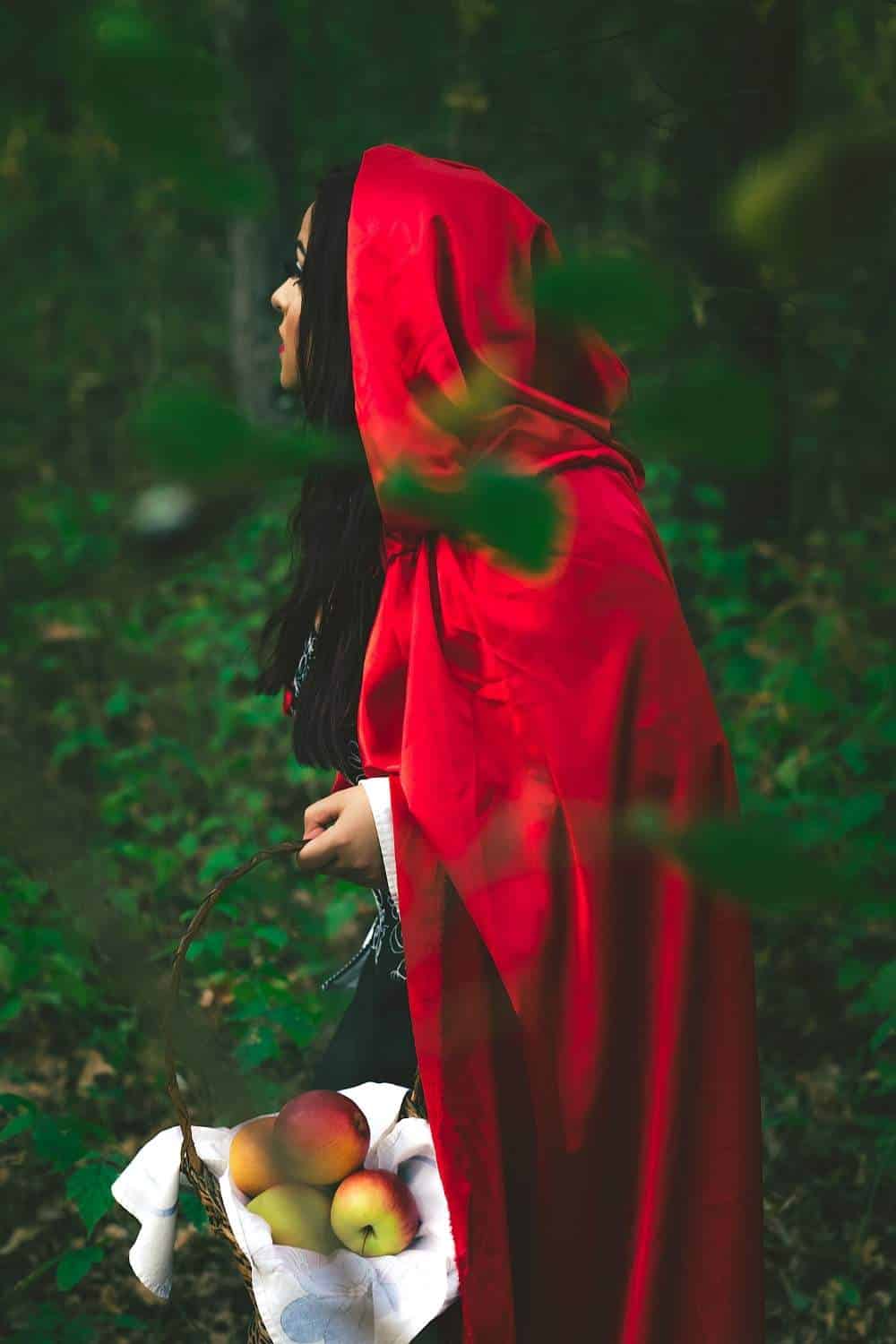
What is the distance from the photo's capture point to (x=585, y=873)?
1.60m

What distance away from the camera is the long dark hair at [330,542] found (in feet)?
5.66

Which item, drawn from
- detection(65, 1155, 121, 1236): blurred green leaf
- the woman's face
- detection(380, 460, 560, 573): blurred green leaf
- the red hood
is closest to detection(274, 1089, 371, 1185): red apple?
detection(65, 1155, 121, 1236): blurred green leaf

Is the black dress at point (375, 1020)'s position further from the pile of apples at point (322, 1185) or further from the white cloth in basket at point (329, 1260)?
the pile of apples at point (322, 1185)

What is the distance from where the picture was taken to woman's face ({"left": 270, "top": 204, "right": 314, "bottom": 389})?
1.77 meters

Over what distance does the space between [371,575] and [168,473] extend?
61.8 inches

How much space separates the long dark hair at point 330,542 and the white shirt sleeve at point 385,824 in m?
0.31

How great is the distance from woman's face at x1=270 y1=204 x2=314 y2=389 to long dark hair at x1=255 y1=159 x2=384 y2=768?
14mm

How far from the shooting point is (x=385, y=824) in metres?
1.60

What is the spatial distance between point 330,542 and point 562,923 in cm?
67

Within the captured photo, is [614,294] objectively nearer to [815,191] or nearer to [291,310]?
[815,191]

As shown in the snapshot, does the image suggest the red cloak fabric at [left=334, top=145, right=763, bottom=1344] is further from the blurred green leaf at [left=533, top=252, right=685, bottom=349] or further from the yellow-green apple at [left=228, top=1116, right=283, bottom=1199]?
the blurred green leaf at [left=533, top=252, right=685, bottom=349]

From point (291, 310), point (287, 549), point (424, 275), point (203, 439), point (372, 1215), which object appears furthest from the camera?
point (287, 549)

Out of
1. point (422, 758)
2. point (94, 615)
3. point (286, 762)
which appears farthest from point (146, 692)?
point (422, 758)

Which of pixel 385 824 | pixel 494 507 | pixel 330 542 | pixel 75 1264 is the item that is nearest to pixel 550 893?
pixel 385 824
